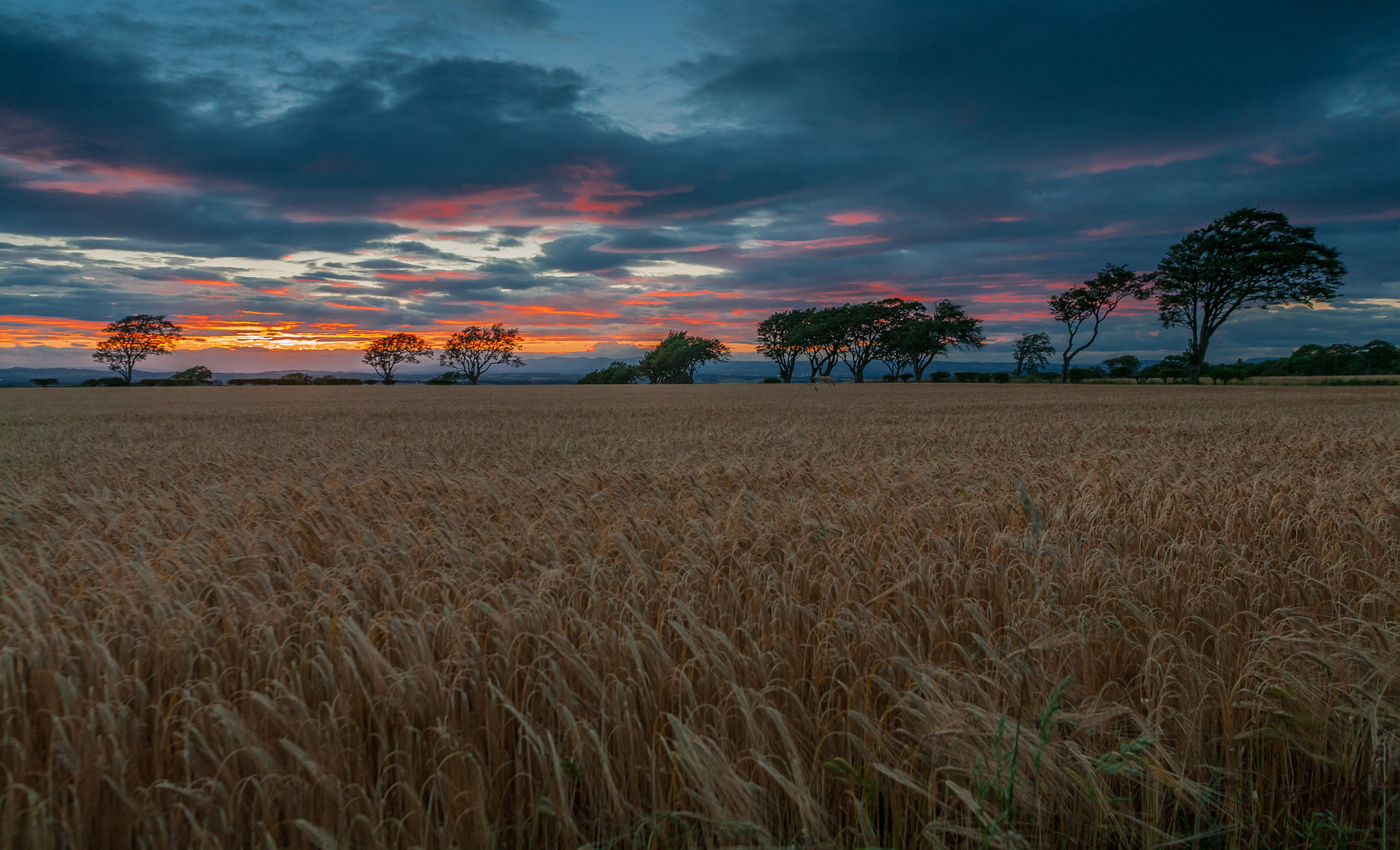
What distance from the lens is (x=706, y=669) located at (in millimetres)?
2447

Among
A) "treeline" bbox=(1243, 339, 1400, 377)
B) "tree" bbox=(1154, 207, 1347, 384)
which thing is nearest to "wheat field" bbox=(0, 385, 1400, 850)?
"tree" bbox=(1154, 207, 1347, 384)

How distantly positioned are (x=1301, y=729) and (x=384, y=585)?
4.14m

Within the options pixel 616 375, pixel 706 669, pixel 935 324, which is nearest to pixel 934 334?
pixel 935 324

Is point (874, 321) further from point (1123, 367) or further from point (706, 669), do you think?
point (706, 669)

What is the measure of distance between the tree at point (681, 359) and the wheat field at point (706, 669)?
113 meters

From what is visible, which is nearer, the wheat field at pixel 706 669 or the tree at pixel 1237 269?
the wheat field at pixel 706 669

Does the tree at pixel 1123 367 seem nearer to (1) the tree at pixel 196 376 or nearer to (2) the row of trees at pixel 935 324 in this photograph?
(2) the row of trees at pixel 935 324

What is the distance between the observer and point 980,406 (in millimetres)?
27750

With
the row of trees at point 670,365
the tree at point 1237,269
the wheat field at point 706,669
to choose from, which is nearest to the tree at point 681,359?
the row of trees at point 670,365

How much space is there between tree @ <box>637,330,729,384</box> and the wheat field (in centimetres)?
11294

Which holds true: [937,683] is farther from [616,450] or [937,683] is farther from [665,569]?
[616,450]

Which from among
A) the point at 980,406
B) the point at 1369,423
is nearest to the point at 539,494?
the point at 1369,423

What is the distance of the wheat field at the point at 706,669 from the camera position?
73.7 inches

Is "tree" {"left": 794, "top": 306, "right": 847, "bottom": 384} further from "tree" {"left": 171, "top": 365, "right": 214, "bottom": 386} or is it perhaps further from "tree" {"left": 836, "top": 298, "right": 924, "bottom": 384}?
"tree" {"left": 171, "top": 365, "right": 214, "bottom": 386}
